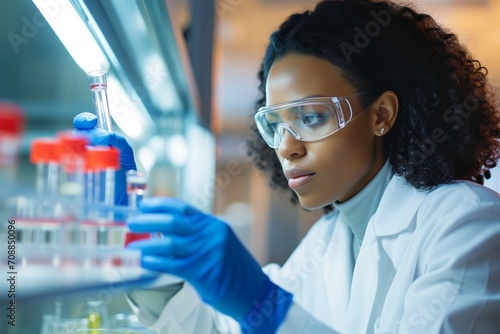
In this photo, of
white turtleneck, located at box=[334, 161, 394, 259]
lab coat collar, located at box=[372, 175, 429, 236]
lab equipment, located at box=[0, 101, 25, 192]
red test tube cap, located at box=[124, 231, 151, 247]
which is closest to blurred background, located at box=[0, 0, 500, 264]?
lab equipment, located at box=[0, 101, 25, 192]

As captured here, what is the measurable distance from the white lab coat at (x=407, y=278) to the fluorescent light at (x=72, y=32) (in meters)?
0.76

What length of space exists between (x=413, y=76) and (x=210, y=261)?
3.73 feet

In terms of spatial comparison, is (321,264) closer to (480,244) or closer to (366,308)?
(366,308)

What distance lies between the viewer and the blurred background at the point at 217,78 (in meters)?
1.14

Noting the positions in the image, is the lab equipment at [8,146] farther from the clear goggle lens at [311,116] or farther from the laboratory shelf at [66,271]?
the clear goggle lens at [311,116]

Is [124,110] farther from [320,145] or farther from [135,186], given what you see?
[135,186]

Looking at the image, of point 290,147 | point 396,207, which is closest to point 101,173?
point 290,147

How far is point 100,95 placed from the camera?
1241mm

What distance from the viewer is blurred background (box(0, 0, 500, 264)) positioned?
1.14 m

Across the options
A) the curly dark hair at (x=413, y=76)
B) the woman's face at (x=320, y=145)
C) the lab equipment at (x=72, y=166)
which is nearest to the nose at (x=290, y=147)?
the woman's face at (x=320, y=145)

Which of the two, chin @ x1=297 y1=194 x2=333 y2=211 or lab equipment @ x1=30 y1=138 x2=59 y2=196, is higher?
lab equipment @ x1=30 y1=138 x2=59 y2=196

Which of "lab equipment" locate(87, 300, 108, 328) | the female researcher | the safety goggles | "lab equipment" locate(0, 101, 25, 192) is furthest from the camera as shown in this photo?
the safety goggles

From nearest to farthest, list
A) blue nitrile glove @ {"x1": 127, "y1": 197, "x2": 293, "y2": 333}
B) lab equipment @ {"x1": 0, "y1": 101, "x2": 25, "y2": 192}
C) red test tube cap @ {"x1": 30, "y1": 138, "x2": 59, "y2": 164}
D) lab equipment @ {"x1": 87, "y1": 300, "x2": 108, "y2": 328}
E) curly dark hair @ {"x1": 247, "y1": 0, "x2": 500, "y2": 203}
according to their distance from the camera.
A: lab equipment @ {"x1": 0, "y1": 101, "x2": 25, "y2": 192} → red test tube cap @ {"x1": 30, "y1": 138, "x2": 59, "y2": 164} → blue nitrile glove @ {"x1": 127, "y1": 197, "x2": 293, "y2": 333} → lab equipment @ {"x1": 87, "y1": 300, "x2": 108, "y2": 328} → curly dark hair @ {"x1": 247, "y1": 0, "x2": 500, "y2": 203}

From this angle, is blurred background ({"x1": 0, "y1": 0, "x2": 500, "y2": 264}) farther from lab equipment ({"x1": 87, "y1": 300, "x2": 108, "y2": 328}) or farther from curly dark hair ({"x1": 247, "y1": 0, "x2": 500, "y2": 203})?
lab equipment ({"x1": 87, "y1": 300, "x2": 108, "y2": 328})
